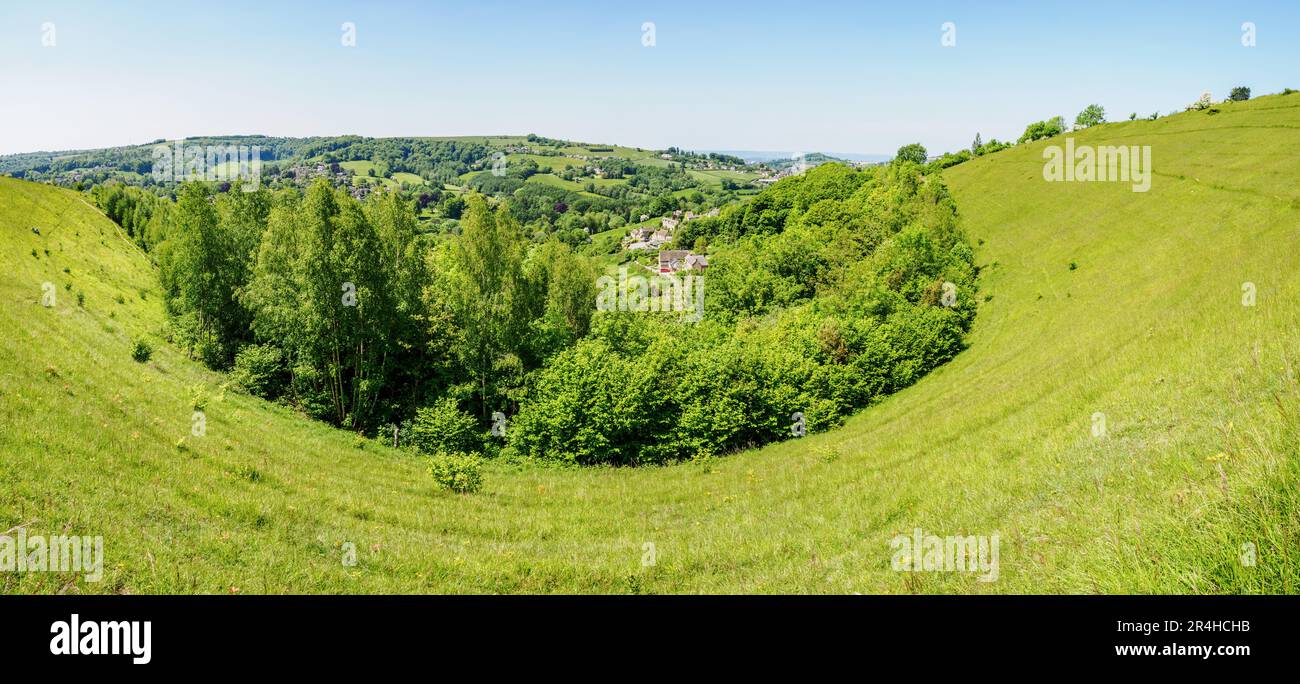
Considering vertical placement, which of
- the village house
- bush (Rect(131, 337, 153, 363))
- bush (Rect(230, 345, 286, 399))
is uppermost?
the village house

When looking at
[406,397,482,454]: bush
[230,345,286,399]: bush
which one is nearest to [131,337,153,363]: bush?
[230,345,286,399]: bush

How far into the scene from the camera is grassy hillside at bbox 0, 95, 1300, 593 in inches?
281

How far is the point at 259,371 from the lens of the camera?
1374 inches

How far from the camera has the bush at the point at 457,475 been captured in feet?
67.3

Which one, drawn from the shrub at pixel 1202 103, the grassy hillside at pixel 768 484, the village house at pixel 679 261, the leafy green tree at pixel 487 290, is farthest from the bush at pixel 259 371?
the shrub at pixel 1202 103

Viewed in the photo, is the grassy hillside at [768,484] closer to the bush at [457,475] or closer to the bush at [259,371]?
the bush at [457,475]

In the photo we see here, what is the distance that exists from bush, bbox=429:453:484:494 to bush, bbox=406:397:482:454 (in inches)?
400

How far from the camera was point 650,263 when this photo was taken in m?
162

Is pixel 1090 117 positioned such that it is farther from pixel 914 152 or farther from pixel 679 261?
pixel 679 261

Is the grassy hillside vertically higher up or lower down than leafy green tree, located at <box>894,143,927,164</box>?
lower down

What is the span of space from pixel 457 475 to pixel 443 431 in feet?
37.0

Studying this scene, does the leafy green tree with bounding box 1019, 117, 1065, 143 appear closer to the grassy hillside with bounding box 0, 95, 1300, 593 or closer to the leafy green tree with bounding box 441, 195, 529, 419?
the grassy hillside with bounding box 0, 95, 1300, 593
